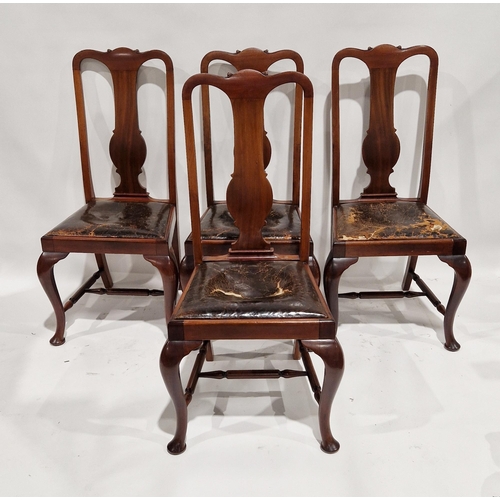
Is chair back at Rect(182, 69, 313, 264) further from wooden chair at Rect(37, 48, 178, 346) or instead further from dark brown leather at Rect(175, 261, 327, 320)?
wooden chair at Rect(37, 48, 178, 346)

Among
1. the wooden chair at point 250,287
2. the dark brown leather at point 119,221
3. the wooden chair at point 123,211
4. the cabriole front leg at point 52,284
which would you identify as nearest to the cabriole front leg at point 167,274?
the wooden chair at point 123,211

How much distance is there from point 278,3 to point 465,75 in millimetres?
986

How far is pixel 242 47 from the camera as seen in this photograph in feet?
7.84

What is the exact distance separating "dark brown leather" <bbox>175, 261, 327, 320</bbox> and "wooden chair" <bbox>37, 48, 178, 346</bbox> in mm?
386

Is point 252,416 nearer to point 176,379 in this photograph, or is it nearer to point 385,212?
point 176,379

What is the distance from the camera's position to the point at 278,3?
2305 mm

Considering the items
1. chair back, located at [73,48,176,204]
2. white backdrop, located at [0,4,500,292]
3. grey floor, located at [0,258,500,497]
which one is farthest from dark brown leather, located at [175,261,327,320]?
white backdrop, located at [0,4,500,292]

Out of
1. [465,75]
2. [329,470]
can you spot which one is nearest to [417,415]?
[329,470]

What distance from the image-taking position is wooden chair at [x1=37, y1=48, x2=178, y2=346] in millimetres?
2160

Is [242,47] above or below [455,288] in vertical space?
above

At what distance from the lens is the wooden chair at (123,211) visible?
2160mm

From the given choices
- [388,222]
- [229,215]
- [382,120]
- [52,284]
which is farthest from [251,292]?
[382,120]

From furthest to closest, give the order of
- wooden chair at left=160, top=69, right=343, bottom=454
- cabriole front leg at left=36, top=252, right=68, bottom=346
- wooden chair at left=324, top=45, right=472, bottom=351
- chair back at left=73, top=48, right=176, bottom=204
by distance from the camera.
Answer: chair back at left=73, top=48, right=176, bottom=204, cabriole front leg at left=36, top=252, right=68, bottom=346, wooden chair at left=324, top=45, right=472, bottom=351, wooden chair at left=160, top=69, right=343, bottom=454

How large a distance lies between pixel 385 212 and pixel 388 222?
0.12 meters
